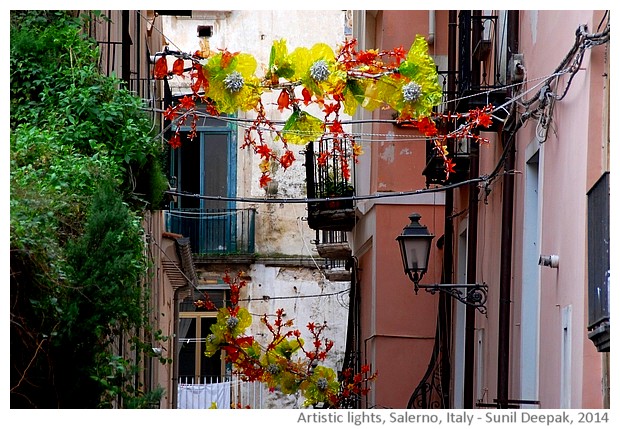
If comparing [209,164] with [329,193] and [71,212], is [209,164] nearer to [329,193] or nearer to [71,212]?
[329,193]

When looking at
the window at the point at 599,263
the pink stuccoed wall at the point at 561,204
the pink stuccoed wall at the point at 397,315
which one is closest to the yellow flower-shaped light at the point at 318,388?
the pink stuccoed wall at the point at 397,315

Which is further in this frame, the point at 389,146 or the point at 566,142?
the point at 389,146

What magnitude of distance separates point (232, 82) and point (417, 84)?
1.29 metres

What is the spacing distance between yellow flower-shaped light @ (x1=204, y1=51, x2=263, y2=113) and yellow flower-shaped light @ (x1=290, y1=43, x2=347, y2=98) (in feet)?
1.13

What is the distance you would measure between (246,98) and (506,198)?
3107 millimetres

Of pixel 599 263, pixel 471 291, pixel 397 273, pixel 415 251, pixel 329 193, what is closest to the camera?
pixel 599 263

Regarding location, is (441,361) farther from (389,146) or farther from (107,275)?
(107,275)

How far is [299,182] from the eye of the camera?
2697cm

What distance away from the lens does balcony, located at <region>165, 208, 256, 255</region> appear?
26.5m

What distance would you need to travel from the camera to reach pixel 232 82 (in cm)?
918

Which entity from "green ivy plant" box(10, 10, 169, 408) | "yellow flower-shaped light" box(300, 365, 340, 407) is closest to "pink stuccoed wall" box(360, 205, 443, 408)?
"yellow flower-shaped light" box(300, 365, 340, 407)

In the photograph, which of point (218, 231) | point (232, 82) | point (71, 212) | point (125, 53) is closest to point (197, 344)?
point (218, 231)
